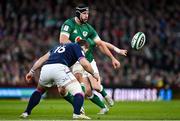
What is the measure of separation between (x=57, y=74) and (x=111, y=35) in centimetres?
2074

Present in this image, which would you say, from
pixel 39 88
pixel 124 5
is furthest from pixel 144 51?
pixel 39 88

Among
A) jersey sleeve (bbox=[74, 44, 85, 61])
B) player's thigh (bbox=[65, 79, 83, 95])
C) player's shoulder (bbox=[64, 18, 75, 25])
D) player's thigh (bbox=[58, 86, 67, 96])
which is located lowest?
player's thigh (bbox=[58, 86, 67, 96])

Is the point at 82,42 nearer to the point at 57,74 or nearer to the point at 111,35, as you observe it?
the point at 57,74

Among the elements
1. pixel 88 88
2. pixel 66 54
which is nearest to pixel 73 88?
pixel 66 54

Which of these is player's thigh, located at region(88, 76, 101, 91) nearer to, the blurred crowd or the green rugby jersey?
the green rugby jersey

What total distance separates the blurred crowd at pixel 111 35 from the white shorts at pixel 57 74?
17182 mm

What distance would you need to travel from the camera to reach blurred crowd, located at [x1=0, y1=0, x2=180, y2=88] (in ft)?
111

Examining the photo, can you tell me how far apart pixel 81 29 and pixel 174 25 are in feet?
65.5

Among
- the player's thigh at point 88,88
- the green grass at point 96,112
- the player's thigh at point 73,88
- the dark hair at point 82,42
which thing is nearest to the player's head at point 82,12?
the dark hair at point 82,42

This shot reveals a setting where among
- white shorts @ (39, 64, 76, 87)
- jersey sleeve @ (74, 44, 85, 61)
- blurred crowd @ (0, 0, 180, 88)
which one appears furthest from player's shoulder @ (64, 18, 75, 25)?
blurred crowd @ (0, 0, 180, 88)

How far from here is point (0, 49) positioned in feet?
112

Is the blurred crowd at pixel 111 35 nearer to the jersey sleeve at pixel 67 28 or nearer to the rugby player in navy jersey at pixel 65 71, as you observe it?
the jersey sleeve at pixel 67 28

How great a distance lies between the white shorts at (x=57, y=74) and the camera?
1541 cm

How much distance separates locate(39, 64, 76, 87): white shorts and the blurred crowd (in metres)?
17.2
